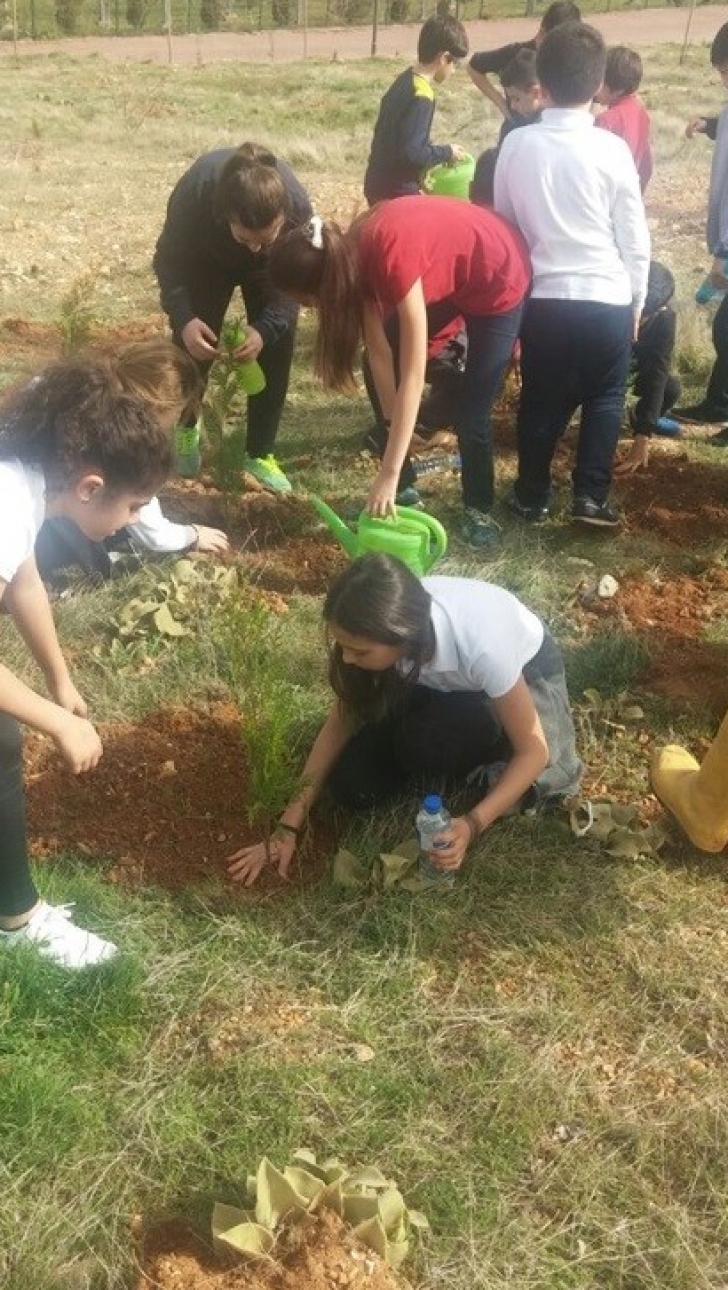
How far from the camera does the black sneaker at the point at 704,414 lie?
203 inches

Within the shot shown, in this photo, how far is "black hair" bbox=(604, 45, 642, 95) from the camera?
481 centimetres

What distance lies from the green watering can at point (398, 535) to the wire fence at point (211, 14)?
26236 mm

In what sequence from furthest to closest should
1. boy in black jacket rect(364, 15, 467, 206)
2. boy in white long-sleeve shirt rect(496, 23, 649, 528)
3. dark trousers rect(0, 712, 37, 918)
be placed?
1. boy in black jacket rect(364, 15, 467, 206)
2. boy in white long-sleeve shirt rect(496, 23, 649, 528)
3. dark trousers rect(0, 712, 37, 918)

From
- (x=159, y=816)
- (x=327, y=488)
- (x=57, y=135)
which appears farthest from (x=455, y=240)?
(x=57, y=135)

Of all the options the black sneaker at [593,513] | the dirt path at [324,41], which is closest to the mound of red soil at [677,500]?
the black sneaker at [593,513]

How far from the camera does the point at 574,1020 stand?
226 cm

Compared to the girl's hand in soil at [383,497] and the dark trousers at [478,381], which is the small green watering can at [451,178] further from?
the girl's hand in soil at [383,497]

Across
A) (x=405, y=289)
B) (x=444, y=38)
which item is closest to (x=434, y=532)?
(x=405, y=289)

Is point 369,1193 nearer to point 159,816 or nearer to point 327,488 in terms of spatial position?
point 159,816

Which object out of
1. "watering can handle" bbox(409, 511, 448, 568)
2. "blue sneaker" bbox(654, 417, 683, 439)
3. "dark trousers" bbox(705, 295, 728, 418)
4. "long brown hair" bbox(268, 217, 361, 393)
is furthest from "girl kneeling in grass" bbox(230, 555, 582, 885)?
"dark trousers" bbox(705, 295, 728, 418)

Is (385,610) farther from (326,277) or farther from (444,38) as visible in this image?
(444,38)

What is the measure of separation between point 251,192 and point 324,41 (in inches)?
1109

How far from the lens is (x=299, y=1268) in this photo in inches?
67.0

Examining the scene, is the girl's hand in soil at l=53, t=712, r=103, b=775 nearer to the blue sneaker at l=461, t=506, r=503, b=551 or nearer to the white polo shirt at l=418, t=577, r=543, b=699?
the white polo shirt at l=418, t=577, r=543, b=699
